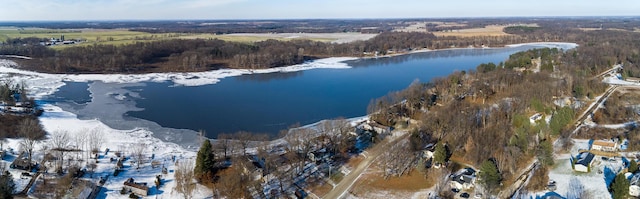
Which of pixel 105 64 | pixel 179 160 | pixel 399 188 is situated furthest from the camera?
pixel 105 64

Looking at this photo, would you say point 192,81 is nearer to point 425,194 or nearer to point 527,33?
point 425,194

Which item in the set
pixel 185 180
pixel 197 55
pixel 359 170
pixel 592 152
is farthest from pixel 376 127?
pixel 197 55

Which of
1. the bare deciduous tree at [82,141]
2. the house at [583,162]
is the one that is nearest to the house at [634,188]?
the house at [583,162]

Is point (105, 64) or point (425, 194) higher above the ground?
point (105, 64)

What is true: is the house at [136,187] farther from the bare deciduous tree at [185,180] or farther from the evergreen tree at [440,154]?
the evergreen tree at [440,154]

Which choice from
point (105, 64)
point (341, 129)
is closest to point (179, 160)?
point (341, 129)

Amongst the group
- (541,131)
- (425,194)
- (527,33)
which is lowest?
(425,194)

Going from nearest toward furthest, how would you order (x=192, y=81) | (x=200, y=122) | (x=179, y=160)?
1. (x=179, y=160)
2. (x=200, y=122)
3. (x=192, y=81)
